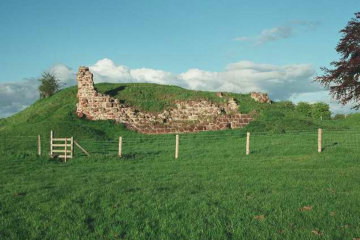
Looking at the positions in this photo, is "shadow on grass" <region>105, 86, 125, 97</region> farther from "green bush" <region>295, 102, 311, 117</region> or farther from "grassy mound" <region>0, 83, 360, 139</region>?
"green bush" <region>295, 102, 311, 117</region>

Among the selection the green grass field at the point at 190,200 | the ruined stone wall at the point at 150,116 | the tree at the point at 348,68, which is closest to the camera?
the green grass field at the point at 190,200

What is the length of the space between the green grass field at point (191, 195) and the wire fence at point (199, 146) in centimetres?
20

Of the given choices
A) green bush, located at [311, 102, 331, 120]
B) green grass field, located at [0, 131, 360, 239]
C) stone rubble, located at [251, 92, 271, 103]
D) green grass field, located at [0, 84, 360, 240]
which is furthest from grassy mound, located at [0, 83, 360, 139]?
green bush, located at [311, 102, 331, 120]

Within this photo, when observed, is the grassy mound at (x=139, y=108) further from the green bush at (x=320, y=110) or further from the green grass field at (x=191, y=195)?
the green bush at (x=320, y=110)

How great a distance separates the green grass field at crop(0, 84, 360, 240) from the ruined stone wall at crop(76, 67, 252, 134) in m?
15.8

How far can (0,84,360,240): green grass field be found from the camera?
24.6ft

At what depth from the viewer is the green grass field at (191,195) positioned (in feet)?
24.6

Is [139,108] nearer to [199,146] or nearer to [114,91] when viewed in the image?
[114,91]

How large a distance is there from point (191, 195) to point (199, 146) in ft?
58.7

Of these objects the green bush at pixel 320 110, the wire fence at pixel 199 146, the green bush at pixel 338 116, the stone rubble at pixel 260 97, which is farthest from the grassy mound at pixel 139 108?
the green bush at pixel 320 110

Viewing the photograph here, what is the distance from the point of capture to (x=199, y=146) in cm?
2870

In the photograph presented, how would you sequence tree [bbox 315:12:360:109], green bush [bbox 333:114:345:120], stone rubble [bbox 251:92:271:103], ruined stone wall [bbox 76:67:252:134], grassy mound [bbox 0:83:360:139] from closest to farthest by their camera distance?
tree [bbox 315:12:360:109] < grassy mound [bbox 0:83:360:139] < ruined stone wall [bbox 76:67:252:134] < stone rubble [bbox 251:92:271:103] < green bush [bbox 333:114:345:120]

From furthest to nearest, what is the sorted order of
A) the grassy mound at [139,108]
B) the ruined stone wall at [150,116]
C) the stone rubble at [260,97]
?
the stone rubble at [260,97]
the ruined stone wall at [150,116]
the grassy mound at [139,108]

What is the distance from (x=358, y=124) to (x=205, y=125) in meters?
22.7
